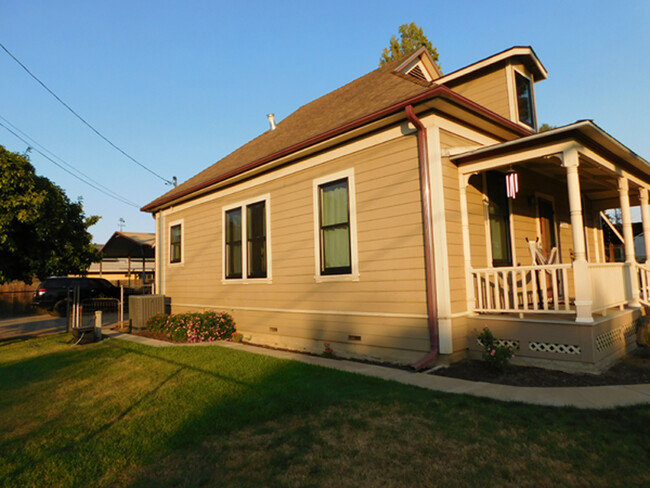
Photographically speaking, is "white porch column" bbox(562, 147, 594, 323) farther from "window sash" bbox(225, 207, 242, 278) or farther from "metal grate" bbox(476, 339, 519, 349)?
"window sash" bbox(225, 207, 242, 278)

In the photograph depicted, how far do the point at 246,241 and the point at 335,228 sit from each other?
2992mm

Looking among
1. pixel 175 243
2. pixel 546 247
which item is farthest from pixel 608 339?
pixel 175 243

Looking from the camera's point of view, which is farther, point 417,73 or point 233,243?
point 417,73

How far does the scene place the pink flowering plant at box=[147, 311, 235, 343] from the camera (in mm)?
9703

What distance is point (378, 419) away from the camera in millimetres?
4133

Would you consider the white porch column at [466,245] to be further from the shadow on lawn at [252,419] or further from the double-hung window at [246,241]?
the double-hung window at [246,241]

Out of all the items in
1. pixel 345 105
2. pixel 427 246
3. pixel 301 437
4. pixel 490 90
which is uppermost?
pixel 490 90

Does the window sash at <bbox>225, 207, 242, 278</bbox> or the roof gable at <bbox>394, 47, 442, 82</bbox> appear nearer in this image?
the roof gable at <bbox>394, 47, 442, 82</bbox>

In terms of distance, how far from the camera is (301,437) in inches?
148

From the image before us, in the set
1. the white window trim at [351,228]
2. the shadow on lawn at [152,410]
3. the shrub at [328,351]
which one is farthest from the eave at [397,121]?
the shadow on lawn at [152,410]

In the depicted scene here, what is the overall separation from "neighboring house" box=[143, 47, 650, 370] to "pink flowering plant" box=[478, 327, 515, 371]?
0.29 meters

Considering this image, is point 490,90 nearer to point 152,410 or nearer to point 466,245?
point 466,245

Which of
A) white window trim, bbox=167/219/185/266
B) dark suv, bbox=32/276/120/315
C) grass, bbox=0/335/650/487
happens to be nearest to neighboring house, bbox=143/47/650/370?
grass, bbox=0/335/650/487

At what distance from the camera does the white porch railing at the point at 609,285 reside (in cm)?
604
